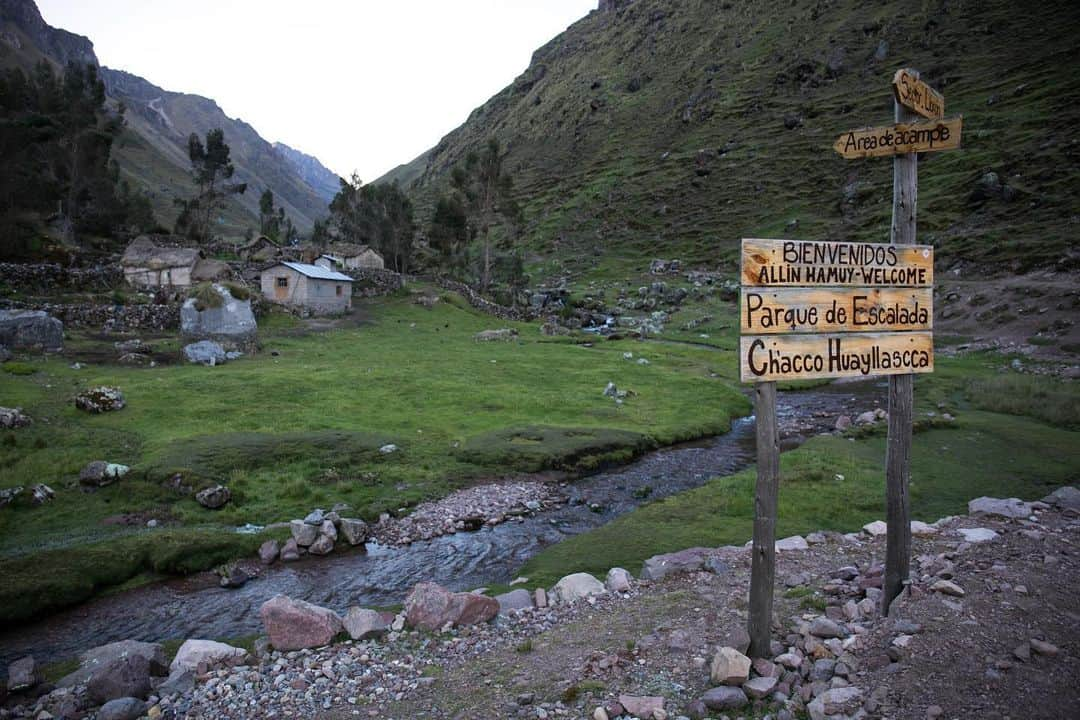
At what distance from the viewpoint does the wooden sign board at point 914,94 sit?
865 centimetres

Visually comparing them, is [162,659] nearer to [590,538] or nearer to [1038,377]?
[590,538]

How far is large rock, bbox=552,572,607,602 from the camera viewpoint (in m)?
11.8

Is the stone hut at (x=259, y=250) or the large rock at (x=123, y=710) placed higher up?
the stone hut at (x=259, y=250)

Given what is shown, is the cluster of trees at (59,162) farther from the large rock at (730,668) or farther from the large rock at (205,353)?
the large rock at (730,668)

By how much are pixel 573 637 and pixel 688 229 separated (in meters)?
126

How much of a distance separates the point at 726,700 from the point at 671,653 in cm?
149

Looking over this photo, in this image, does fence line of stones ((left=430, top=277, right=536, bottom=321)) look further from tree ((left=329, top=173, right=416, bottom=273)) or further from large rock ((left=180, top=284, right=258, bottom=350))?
large rock ((left=180, top=284, right=258, bottom=350))

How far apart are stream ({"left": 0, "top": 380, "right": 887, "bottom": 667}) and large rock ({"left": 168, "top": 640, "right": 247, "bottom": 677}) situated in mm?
1663

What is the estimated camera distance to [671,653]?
27.3 feet

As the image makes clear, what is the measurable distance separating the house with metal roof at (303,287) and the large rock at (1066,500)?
184ft

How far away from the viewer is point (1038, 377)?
33.9m

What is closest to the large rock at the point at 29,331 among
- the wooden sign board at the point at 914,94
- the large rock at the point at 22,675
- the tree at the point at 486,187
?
the large rock at the point at 22,675

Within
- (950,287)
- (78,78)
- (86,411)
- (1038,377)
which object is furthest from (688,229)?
(86,411)

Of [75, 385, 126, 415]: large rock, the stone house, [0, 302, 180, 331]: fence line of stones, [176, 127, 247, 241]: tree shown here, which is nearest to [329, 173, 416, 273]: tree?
the stone house
